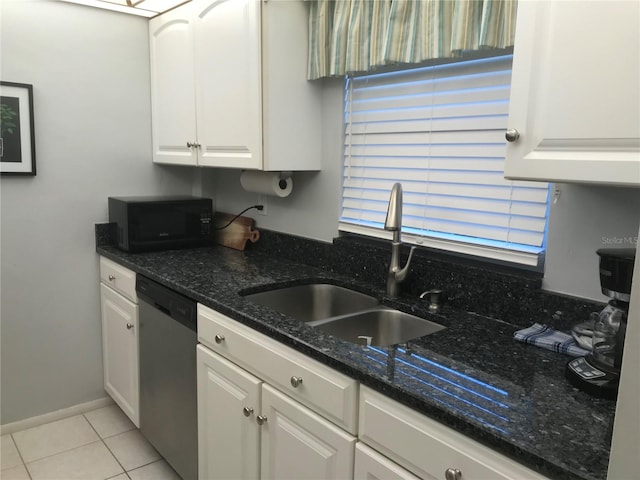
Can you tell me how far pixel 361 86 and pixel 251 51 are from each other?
0.47 metres

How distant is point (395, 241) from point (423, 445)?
87cm

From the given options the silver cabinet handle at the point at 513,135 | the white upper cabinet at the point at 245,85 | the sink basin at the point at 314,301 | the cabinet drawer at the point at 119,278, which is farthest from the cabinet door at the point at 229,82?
the silver cabinet handle at the point at 513,135

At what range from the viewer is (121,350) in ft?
8.49

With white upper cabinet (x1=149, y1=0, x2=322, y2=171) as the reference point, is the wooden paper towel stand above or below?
below

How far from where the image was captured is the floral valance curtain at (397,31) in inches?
60.2

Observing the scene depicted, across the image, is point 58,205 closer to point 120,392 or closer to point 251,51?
point 120,392

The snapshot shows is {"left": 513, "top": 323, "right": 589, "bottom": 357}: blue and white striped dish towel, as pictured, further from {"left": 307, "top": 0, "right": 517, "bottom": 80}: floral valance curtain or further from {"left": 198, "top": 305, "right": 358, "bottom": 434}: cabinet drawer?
{"left": 307, "top": 0, "right": 517, "bottom": 80}: floral valance curtain

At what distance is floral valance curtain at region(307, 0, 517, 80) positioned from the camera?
1529 mm

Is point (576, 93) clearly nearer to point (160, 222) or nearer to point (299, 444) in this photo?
point (299, 444)

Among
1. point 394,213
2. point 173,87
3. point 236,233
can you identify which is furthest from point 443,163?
point 173,87

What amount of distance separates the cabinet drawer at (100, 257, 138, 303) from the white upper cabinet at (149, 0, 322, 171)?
0.63 m

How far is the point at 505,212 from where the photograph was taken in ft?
5.54

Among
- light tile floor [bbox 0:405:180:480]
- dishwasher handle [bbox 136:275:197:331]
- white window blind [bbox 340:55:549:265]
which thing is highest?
white window blind [bbox 340:55:549:265]

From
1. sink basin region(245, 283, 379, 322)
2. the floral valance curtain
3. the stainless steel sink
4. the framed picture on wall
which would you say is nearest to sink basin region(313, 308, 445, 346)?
the stainless steel sink
